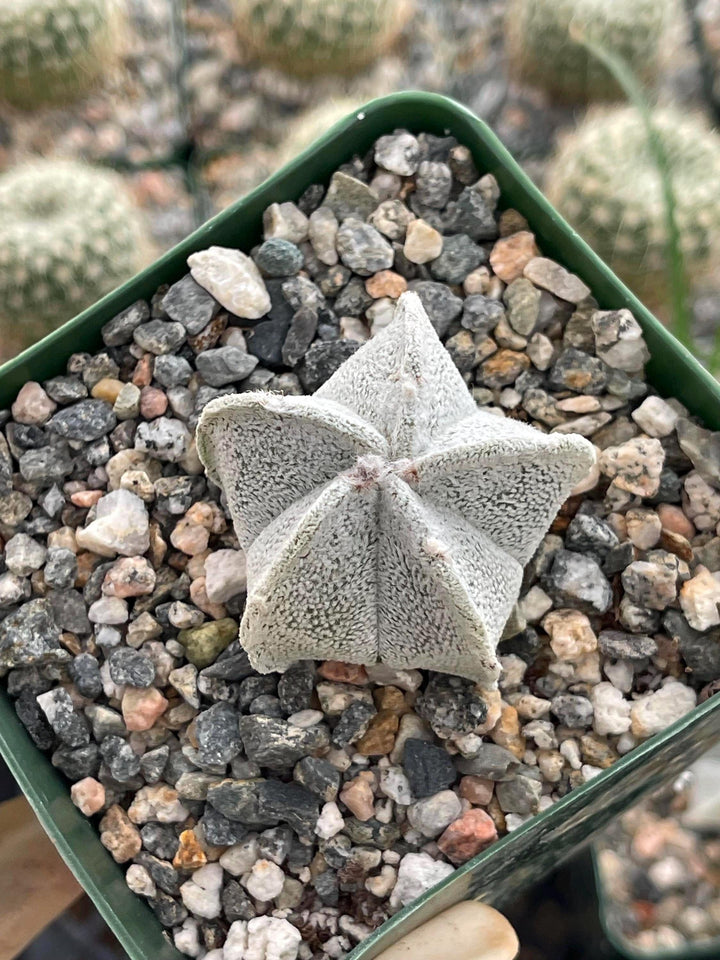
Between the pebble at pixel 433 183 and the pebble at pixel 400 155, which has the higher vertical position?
the pebble at pixel 400 155

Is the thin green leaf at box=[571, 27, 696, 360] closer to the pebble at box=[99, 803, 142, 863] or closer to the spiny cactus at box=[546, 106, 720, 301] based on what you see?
the spiny cactus at box=[546, 106, 720, 301]

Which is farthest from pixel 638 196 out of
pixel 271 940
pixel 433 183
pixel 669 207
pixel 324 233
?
pixel 271 940

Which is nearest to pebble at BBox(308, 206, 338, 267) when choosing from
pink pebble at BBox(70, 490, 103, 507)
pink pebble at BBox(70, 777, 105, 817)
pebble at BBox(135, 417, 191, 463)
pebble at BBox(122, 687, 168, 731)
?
pebble at BBox(135, 417, 191, 463)

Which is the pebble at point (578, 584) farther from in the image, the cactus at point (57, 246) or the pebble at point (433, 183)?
the cactus at point (57, 246)

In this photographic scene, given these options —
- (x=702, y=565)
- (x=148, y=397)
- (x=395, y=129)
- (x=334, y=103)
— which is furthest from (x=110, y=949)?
(x=334, y=103)

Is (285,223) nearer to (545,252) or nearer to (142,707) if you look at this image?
(545,252)

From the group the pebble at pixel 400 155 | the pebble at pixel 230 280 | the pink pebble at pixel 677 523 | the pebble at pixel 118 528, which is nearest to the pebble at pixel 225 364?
the pebble at pixel 230 280
